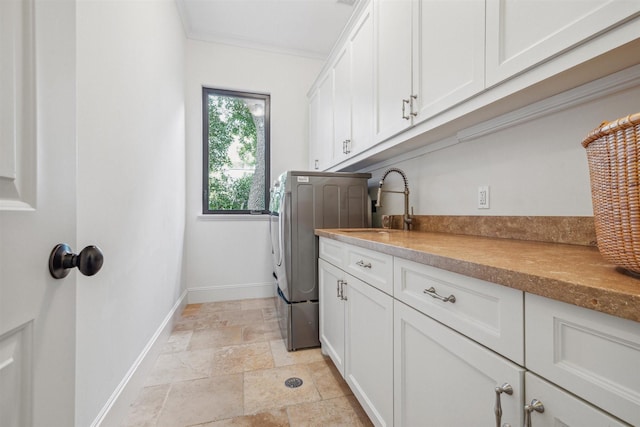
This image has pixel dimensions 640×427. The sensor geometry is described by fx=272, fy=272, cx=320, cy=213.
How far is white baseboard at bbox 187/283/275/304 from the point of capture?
2.97 m

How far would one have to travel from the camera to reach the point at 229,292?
3076 millimetres

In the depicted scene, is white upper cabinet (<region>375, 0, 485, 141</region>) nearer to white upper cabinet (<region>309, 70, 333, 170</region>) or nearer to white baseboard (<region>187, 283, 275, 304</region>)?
white upper cabinet (<region>309, 70, 333, 170</region>)

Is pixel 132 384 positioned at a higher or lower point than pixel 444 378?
lower

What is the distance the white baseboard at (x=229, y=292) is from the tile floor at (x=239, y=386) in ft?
2.18

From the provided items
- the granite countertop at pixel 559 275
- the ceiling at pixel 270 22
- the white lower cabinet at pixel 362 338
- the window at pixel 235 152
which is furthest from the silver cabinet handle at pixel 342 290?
the ceiling at pixel 270 22

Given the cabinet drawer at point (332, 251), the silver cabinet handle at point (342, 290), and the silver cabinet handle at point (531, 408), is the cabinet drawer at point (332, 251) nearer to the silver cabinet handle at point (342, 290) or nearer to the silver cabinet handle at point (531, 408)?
the silver cabinet handle at point (342, 290)

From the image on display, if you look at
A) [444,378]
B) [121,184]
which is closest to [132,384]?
[121,184]

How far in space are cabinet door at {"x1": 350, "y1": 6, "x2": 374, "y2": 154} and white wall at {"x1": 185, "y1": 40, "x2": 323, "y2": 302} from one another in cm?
139

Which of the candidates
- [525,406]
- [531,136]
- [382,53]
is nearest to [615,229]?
[525,406]

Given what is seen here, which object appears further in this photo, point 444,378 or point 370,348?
point 370,348

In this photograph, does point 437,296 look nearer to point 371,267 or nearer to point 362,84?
point 371,267

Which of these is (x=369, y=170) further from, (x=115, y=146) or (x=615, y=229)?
(x=615, y=229)

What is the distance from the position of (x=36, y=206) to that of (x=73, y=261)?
0.11 meters

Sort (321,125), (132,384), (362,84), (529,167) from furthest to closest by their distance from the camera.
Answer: (321,125) < (362,84) < (132,384) < (529,167)
